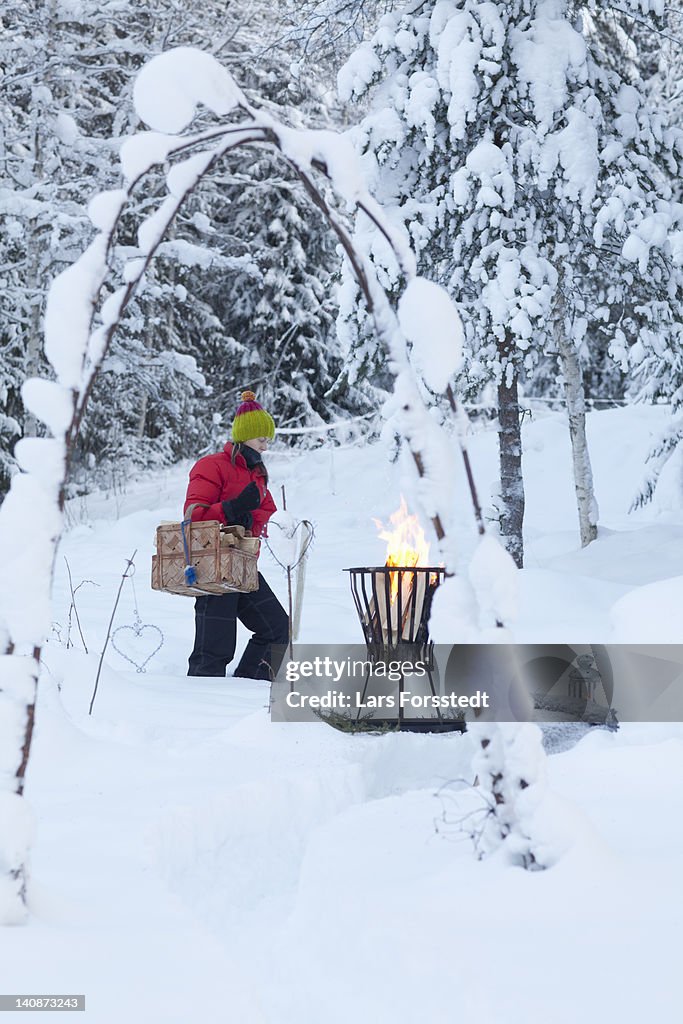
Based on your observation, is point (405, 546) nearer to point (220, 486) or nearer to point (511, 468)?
point (220, 486)

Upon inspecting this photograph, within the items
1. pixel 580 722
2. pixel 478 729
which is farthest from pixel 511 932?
pixel 580 722

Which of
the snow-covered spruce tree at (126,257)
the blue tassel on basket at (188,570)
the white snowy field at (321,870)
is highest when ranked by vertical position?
the snow-covered spruce tree at (126,257)

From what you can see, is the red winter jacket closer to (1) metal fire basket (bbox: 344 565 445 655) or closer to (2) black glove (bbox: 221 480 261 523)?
(2) black glove (bbox: 221 480 261 523)

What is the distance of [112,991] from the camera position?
205 centimetres

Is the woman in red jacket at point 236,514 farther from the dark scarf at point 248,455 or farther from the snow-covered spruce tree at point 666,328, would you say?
the snow-covered spruce tree at point 666,328

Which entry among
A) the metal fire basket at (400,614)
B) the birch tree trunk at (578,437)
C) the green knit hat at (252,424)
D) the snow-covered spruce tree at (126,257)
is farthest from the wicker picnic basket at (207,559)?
the snow-covered spruce tree at (126,257)

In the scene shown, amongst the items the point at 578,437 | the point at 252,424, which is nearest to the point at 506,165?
the point at 578,437

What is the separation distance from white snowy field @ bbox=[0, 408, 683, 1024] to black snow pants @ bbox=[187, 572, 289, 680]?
36cm

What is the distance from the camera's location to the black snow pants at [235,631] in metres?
5.98

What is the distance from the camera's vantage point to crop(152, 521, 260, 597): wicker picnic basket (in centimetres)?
551

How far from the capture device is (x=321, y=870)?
2.59 meters

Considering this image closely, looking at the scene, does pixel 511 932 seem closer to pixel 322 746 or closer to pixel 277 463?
pixel 322 746

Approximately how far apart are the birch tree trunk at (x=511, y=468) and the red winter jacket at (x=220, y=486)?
2.62 metres

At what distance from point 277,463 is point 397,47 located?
8.63 m
